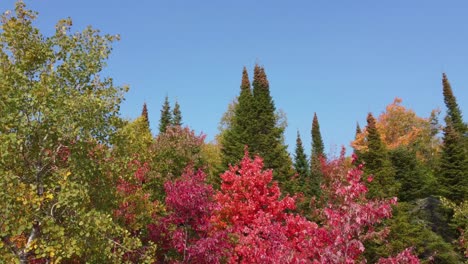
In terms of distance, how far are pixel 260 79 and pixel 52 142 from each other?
41.1 meters

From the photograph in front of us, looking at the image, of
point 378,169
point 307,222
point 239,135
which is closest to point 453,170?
point 378,169

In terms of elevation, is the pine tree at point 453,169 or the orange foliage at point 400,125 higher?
the orange foliage at point 400,125

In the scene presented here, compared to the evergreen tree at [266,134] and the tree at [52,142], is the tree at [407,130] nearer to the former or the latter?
the evergreen tree at [266,134]

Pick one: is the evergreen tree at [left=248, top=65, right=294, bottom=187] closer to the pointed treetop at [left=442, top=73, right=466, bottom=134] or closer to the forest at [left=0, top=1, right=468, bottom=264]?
the forest at [left=0, top=1, right=468, bottom=264]

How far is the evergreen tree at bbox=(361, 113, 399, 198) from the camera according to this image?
30366 millimetres

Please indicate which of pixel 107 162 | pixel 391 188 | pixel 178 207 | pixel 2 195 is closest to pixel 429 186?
pixel 391 188

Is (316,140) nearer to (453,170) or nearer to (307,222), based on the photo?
(453,170)

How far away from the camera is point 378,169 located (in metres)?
32.5

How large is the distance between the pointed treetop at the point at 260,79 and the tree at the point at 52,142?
38.7 meters

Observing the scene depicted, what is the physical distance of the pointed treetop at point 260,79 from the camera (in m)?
50.8

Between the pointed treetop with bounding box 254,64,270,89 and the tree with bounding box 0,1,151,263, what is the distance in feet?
127

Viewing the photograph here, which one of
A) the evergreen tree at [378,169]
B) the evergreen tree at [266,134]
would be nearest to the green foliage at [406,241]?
the evergreen tree at [378,169]

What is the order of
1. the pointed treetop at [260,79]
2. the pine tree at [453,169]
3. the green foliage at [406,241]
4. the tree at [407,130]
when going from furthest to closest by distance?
1. the tree at [407,130]
2. the pointed treetop at [260,79]
3. the pine tree at [453,169]
4. the green foliage at [406,241]

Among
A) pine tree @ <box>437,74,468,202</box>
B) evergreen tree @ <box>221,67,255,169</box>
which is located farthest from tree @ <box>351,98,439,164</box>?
pine tree @ <box>437,74,468,202</box>
